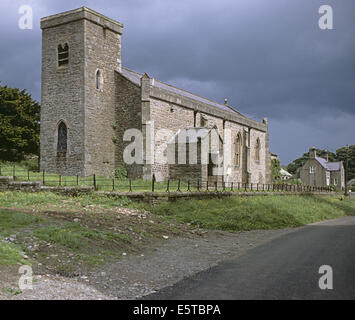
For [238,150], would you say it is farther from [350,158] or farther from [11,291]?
[350,158]

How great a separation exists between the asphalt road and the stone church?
54.1 ft

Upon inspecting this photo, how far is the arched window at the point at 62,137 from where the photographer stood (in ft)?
91.1

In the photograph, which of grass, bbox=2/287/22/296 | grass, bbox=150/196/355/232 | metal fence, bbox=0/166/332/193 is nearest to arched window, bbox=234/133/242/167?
metal fence, bbox=0/166/332/193

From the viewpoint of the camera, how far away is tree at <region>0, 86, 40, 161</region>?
105 ft

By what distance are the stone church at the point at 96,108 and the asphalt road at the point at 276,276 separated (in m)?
16.5

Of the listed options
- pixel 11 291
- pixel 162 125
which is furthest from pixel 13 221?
pixel 162 125

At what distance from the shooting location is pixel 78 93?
2719 cm

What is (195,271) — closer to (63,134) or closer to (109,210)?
(109,210)

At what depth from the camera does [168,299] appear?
6.80 m

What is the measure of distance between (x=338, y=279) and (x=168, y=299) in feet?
12.0

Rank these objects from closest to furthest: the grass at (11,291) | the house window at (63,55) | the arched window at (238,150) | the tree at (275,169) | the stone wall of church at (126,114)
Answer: the grass at (11,291) → the stone wall of church at (126,114) → the house window at (63,55) → the arched window at (238,150) → the tree at (275,169)

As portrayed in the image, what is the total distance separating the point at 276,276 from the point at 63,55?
24637 mm

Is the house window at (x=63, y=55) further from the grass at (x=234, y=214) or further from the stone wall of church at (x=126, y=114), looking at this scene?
the grass at (x=234, y=214)

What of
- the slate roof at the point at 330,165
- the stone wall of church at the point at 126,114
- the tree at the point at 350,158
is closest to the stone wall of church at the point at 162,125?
the stone wall of church at the point at 126,114
